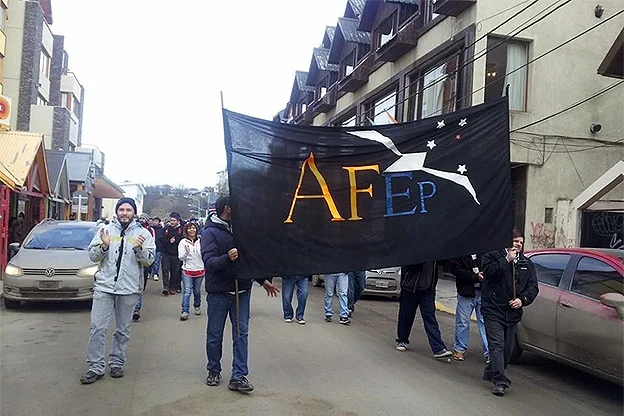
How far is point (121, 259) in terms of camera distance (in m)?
6.07

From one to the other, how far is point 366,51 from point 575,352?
2360 centimetres

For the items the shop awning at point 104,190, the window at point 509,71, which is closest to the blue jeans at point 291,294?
the window at point 509,71

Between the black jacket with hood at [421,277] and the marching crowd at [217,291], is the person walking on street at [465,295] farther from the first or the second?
the black jacket with hood at [421,277]

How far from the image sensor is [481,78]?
16.9m

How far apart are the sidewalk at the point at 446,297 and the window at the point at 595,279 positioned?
190 inches

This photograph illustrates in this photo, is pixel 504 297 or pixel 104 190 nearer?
pixel 504 297

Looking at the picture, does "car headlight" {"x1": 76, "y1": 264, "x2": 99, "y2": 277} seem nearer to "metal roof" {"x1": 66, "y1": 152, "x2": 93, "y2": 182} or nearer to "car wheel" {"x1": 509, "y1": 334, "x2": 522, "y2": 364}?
"car wheel" {"x1": 509, "y1": 334, "x2": 522, "y2": 364}

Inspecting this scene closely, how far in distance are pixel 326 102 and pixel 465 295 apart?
2616 cm

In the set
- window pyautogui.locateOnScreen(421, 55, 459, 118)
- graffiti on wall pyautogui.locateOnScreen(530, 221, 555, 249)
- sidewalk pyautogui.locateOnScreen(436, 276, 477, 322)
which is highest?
window pyautogui.locateOnScreen(421, 55, 459, 118)

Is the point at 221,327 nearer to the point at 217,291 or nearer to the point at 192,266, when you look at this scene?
the point at 217,291

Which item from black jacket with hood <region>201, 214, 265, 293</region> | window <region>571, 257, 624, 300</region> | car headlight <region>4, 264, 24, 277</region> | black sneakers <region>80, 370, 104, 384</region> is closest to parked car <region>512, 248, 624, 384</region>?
window <region>571, 257, 624, 300</region>

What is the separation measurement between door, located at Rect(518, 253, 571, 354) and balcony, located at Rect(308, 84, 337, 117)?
991 inches

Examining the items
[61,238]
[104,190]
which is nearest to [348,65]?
[104,190]

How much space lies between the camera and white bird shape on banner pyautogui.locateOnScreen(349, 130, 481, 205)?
6395 mm
